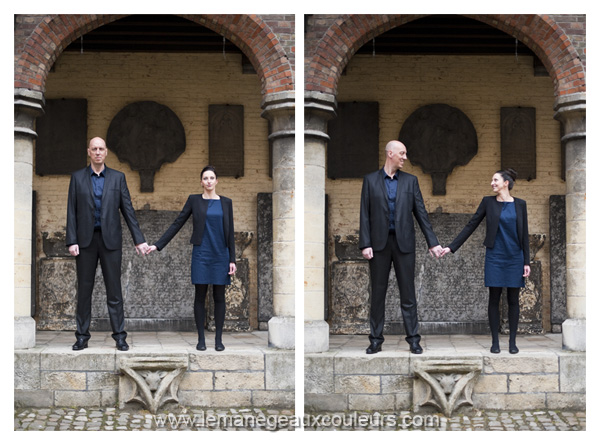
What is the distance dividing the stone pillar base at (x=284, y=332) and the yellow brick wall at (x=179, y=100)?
2.19m

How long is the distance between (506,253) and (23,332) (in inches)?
186

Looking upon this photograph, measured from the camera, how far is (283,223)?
8.09 meters

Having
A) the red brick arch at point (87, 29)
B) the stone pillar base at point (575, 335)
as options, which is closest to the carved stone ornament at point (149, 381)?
the red brick arch at point (87, 29)

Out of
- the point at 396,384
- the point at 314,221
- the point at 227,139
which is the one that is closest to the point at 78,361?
the point at 314,221

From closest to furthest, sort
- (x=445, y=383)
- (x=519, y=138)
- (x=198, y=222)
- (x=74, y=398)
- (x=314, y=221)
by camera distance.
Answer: (x=445, y=383) → (x=74, y=398) → (x=198, y=222) → (x=314, y=221) → (x=519, y=138)

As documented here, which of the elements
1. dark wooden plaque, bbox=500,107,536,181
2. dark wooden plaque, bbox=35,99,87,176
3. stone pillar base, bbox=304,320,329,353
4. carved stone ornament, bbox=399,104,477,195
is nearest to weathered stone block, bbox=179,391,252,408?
stone pillar base, bbox=304,320,329,353

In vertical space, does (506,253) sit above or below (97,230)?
below

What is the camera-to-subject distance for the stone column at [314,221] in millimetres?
7965

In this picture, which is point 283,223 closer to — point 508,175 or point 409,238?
point 409,238

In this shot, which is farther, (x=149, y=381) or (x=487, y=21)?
(x=487, y=21)

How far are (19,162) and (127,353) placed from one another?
2129 millimetres

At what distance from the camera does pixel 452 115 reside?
10.2 metres

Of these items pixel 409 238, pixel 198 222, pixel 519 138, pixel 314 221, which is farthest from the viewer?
pixel 519 138

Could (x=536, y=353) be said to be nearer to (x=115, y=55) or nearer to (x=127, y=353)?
(x=127, y=353)
